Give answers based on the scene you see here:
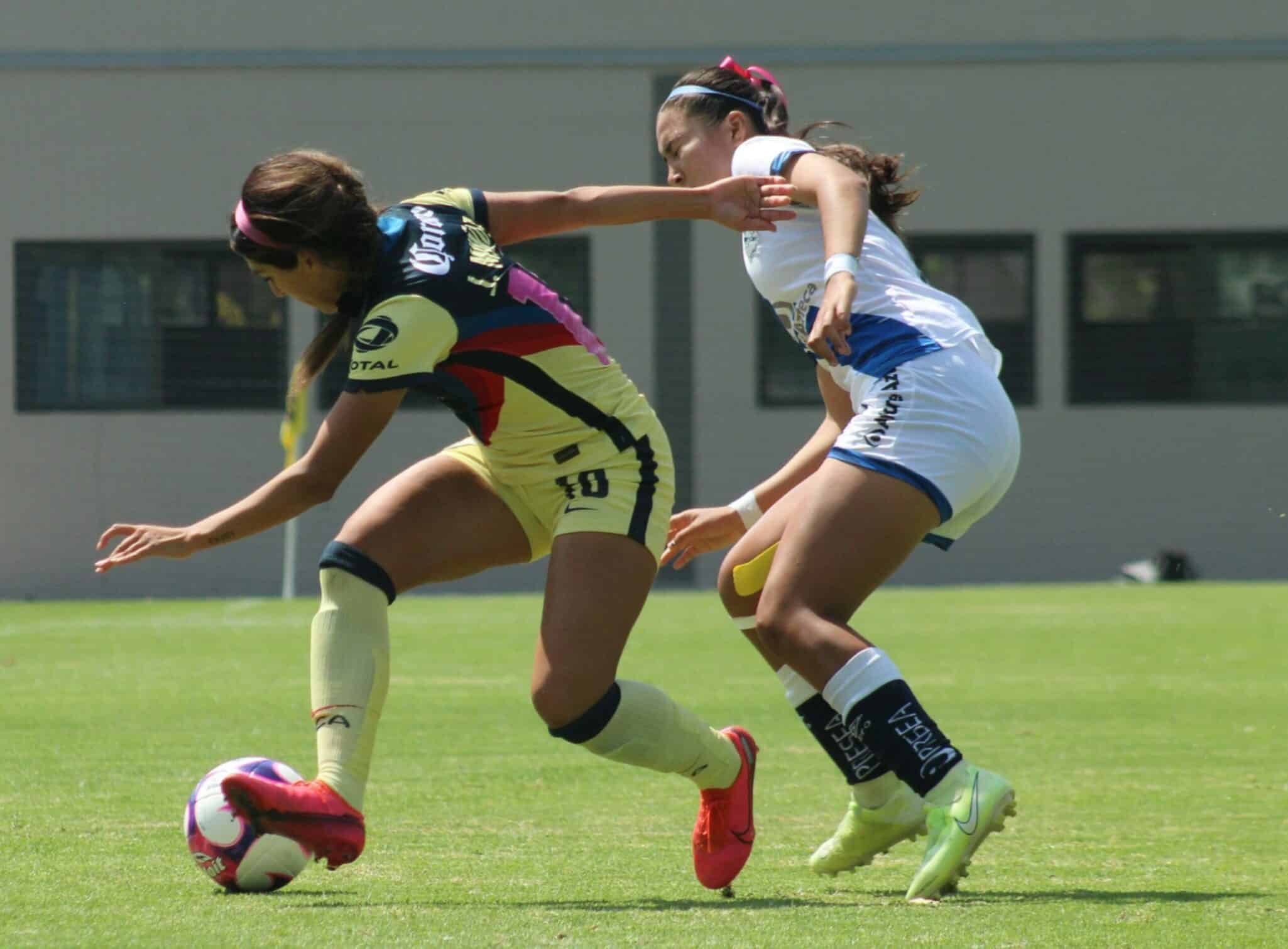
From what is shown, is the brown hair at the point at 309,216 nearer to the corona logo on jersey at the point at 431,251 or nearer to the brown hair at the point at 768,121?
the corona logo on jersey at the point at 431,251

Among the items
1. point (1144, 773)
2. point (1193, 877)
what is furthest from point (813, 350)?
point (1144, 773)

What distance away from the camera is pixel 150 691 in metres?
9.48

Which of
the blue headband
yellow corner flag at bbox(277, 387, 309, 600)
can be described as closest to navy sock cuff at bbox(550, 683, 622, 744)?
the blue headband

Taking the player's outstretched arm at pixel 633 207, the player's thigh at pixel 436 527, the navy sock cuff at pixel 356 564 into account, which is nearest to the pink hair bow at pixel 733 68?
the player's outstretched arm at pixel 633 207

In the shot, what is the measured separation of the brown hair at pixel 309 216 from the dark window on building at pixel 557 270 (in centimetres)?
1680

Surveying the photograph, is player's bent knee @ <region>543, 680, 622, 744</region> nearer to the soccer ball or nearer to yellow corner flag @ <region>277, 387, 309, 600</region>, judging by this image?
the soccer ball

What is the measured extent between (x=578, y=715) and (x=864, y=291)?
1.15m

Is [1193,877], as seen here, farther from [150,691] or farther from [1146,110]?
[1146,110]

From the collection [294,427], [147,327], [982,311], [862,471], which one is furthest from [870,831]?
[147,327]

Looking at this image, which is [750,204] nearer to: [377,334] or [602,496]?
[602,496]

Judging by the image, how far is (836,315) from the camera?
409cm

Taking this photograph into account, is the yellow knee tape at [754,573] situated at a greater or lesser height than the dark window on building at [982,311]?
greater

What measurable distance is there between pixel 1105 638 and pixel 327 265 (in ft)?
29.5

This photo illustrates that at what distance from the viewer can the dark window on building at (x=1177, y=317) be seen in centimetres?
2138
